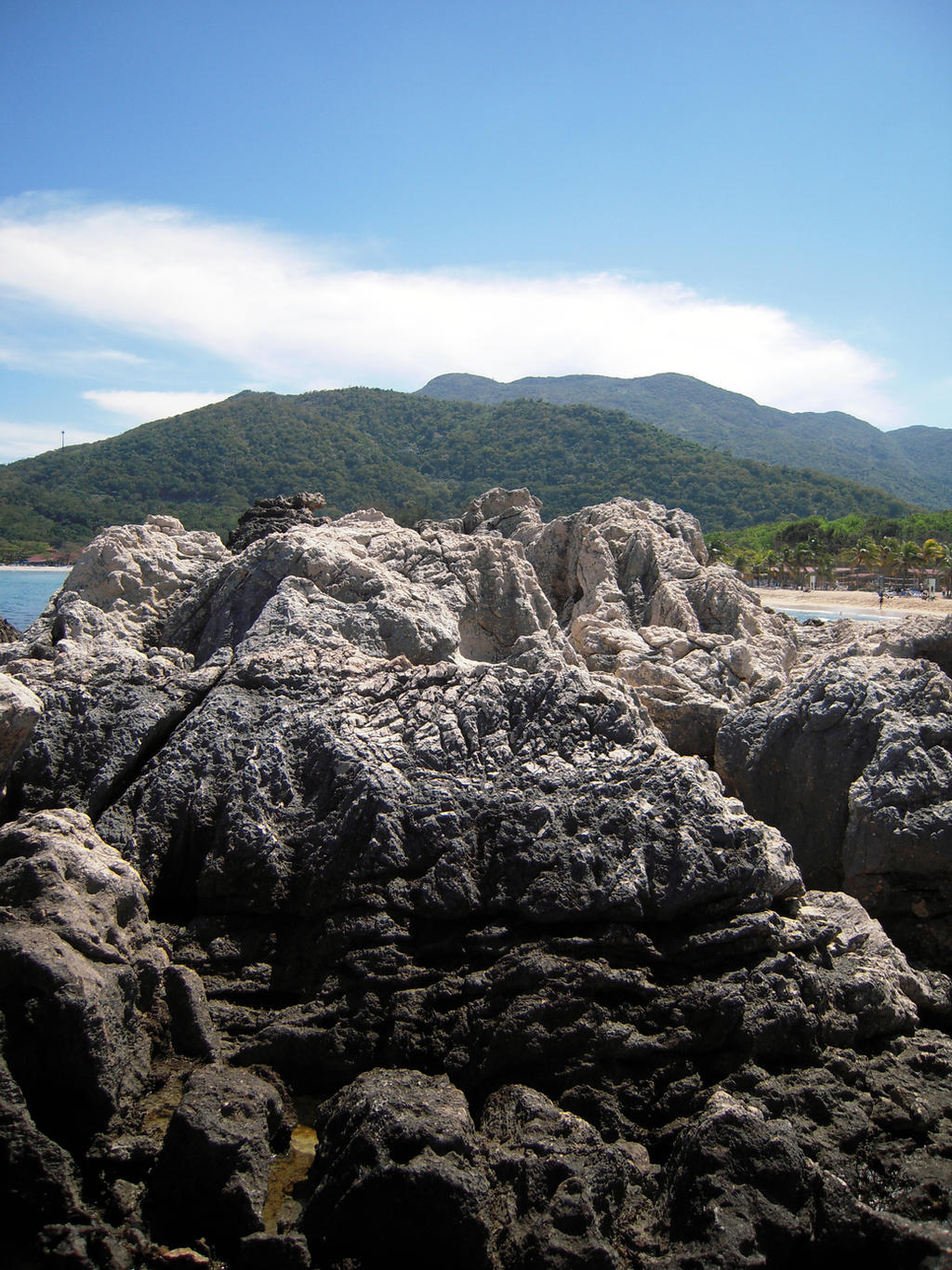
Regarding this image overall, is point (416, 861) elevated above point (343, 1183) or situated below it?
above

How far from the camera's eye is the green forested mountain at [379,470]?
305 feet

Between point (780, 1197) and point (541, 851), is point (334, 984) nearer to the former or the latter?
point (541, 851)

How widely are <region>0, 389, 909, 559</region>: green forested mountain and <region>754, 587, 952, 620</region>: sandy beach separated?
4149cm

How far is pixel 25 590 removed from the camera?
51125 millimetres

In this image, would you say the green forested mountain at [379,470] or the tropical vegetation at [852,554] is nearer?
the tropical vegetation at [852,554]

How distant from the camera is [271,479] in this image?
340 ft

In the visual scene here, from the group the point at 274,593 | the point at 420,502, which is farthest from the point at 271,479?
the point at 274,593

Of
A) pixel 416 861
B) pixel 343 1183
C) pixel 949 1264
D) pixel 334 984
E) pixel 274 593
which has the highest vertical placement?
pixel 274 593

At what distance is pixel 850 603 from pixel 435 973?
5394cm

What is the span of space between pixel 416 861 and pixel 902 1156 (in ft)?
10.5

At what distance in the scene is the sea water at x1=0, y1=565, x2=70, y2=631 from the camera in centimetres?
3484

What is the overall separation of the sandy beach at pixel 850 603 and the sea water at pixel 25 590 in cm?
3259

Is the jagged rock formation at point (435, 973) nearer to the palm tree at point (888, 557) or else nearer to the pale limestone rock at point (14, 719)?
the pale limestone rock at point (14, 719)

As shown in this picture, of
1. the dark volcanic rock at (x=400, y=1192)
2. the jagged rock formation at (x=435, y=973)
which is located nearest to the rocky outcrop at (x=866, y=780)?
the jagged rock formation at (x=435, y=973)
